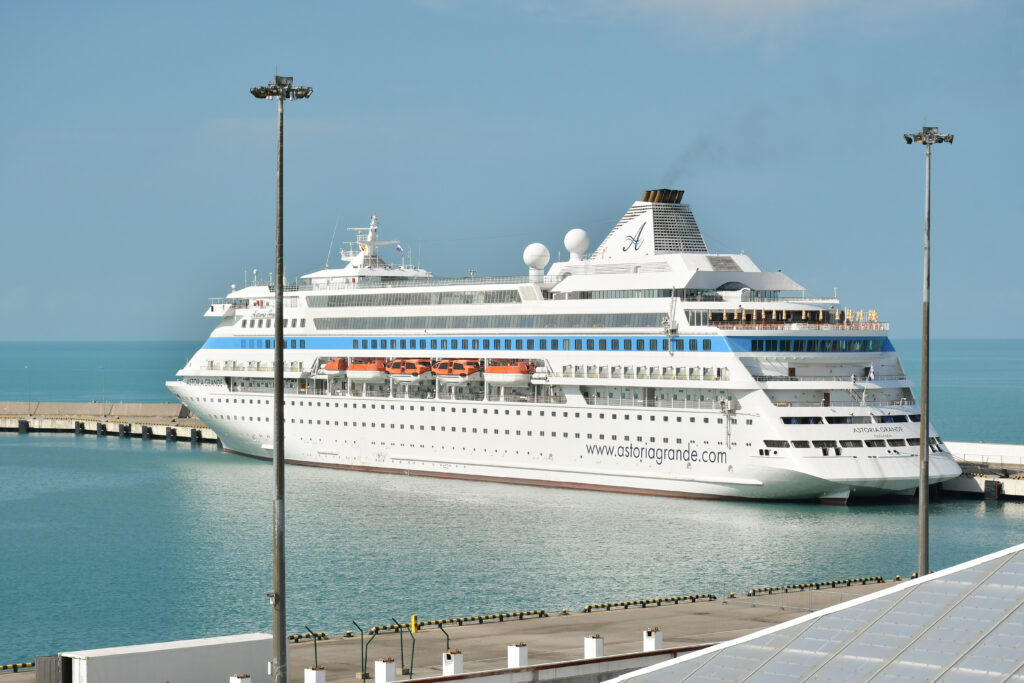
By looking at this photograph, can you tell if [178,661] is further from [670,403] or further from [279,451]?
[670,403]

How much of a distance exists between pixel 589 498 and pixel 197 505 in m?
15.0

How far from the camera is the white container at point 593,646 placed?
2667 cm

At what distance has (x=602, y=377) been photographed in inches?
2279

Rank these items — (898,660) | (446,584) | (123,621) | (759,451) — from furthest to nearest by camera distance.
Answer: (759,451) < (446,584) < (123,621) < (898,660)

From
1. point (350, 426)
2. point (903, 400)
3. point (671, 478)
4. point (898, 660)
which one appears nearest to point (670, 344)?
point (671, 478)

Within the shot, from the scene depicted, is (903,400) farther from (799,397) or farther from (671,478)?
(671,478)

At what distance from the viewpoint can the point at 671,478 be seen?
2157 inches

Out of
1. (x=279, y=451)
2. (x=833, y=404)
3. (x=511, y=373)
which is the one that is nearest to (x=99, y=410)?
(x=511, y=373)

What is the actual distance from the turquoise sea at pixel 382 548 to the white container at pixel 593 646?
9339mm

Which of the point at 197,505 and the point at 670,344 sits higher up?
the point at 670,344

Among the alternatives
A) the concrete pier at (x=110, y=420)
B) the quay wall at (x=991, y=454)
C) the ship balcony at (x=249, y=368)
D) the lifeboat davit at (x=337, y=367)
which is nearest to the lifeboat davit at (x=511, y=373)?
the lifeboat davit at (x=337, y=367)

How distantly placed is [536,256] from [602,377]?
761 cm

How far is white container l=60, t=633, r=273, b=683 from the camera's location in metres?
23.8

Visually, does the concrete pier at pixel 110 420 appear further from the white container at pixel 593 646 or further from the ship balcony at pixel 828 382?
the white container at pixel 593 646
